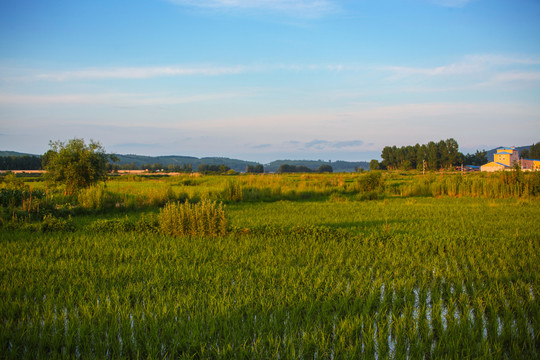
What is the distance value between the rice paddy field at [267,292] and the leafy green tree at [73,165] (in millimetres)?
7115

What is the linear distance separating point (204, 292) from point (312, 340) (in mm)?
2229

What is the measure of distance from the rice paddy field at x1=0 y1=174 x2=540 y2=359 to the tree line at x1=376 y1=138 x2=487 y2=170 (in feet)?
311

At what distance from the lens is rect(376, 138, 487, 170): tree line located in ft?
334

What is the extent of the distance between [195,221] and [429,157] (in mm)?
105734

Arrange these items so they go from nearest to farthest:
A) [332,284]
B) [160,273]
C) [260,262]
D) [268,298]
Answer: [268,298] → [332,284] → [160,273] → [260,262]

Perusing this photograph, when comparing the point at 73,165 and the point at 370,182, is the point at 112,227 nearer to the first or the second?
the point at 73,165

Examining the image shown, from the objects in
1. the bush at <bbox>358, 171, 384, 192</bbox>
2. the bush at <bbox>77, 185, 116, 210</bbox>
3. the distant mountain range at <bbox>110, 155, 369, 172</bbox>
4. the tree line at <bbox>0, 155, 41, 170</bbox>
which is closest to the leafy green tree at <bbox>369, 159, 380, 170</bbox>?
the distant mountain range at <bbox>110, 155, 369, 172</bbox>

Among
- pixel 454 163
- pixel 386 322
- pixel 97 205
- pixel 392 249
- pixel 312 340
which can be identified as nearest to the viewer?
pixel 312 340

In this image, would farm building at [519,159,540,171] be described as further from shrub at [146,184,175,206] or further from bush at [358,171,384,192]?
shrub at [146,184,175,206]

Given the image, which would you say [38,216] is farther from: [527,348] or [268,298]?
[527,348]

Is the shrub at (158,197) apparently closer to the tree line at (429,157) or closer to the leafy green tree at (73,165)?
the leafy green tree at (73,165)

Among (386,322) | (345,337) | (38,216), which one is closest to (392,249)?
(386,322)

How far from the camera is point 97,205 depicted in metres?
16.2

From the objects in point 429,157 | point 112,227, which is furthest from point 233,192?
point 429,157
